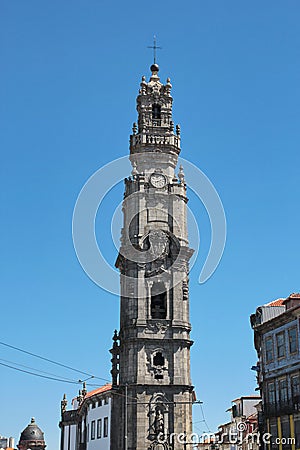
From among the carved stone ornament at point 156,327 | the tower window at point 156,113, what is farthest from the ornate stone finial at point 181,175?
the carved stone ornament at point 156,327

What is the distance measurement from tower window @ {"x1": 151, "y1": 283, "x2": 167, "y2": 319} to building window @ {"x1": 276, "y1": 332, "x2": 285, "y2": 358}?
1637cm

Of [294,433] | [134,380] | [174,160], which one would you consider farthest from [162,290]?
[294,433]

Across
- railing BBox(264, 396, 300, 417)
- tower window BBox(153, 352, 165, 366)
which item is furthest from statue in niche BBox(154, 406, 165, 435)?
railing BBox(264, 396, 300, 417)

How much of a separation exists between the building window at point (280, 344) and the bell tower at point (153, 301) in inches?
556

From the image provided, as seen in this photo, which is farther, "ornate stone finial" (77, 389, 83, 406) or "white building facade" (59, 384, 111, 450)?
"ornate stone finial" (77, 389, 83, 406)

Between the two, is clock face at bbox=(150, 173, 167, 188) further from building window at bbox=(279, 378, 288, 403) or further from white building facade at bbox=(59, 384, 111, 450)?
building window at bbox=(279, 378, 288, 403)

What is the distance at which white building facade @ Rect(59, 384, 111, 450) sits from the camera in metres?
64.0

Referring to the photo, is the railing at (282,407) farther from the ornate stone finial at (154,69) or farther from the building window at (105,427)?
the ornate stone finial at (154,69)

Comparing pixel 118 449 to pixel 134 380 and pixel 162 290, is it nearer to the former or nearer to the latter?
pixel 134 380

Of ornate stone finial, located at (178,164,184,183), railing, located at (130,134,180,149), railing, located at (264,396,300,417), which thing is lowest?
railing, located at (264,396,300,417)

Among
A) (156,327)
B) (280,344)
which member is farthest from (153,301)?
(280,344)

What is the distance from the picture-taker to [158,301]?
196 feet

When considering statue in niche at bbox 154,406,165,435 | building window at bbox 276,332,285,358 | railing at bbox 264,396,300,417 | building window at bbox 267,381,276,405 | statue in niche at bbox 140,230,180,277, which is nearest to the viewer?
railing at bbox 264,396,300,417

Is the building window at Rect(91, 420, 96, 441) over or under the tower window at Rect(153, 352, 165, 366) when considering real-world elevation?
under
